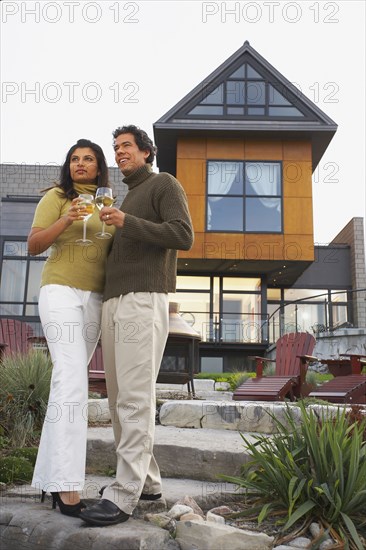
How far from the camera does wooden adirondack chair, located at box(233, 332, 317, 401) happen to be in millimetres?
7746

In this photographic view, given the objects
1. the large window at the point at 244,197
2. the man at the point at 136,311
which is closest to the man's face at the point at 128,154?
the man at the point at 136,311

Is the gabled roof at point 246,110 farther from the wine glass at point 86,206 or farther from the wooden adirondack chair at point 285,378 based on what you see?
the wine glass at point 86,206

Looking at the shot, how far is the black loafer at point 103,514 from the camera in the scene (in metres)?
2.80

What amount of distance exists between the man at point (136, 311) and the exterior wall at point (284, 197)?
16662 mm

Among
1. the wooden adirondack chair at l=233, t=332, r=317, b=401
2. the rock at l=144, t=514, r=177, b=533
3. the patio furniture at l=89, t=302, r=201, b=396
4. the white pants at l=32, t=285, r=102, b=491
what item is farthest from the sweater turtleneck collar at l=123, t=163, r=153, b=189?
the wooden adirondack chair at l=233, t=332, r=317, b=401

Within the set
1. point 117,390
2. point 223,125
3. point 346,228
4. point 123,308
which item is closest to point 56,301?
point 123,308

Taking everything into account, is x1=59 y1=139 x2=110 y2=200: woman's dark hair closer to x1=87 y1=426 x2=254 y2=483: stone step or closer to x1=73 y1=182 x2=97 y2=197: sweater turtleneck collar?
x1=73 y1=182 x2=97 y2=197: sweater turtleneck collar

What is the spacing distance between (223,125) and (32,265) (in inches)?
326

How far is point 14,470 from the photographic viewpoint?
3.96 meters

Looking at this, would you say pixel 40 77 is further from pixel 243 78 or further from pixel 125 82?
pixel 243 78

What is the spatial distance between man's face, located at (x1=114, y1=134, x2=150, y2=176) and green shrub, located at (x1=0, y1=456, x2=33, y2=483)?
2085 millimetres

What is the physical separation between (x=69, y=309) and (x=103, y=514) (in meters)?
1.02

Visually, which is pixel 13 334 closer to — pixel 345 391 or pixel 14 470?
pixel 345 391

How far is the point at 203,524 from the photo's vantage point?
2895 millimetres
